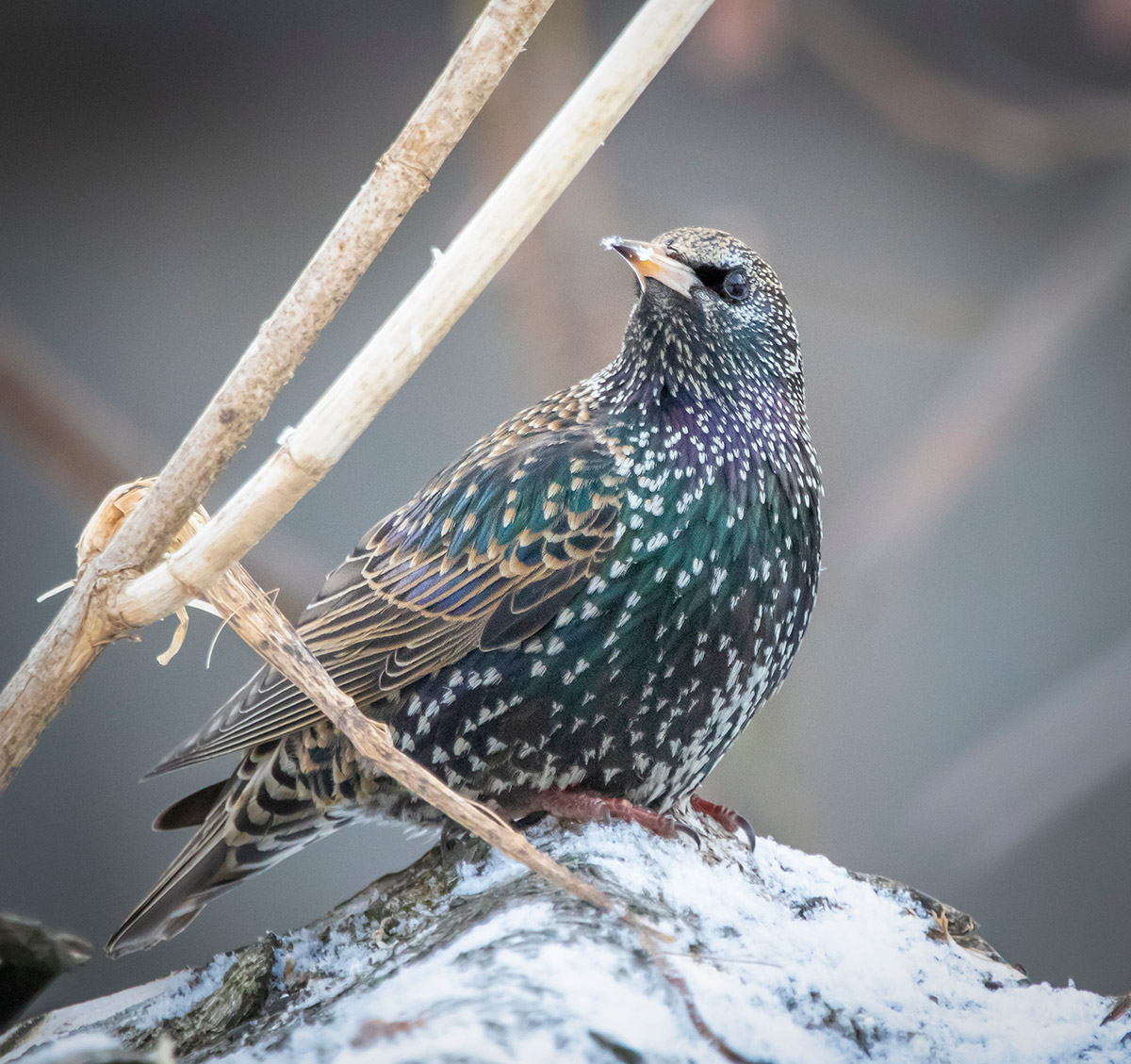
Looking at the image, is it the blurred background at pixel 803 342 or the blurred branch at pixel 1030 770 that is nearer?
the blurred background at pixel 803 342

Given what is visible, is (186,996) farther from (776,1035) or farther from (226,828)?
(776,1035)

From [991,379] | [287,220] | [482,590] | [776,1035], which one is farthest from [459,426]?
[776,1035]

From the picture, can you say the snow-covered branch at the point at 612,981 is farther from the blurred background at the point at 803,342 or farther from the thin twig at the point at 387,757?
the blurred background at the point at 803,342

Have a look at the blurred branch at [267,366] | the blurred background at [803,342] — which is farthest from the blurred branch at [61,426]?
the blurred branch at [267,366]

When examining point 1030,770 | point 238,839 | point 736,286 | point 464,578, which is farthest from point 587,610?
point 1030,770

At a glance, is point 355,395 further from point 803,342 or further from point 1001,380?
point 1001,380

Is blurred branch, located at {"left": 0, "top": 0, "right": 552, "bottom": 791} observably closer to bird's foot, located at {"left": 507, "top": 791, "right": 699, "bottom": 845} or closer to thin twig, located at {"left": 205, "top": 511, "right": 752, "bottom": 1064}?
thin twig, located at {"left": 205, "top": 511, "right": 752, "bottom": 1064}

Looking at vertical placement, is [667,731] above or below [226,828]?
above
